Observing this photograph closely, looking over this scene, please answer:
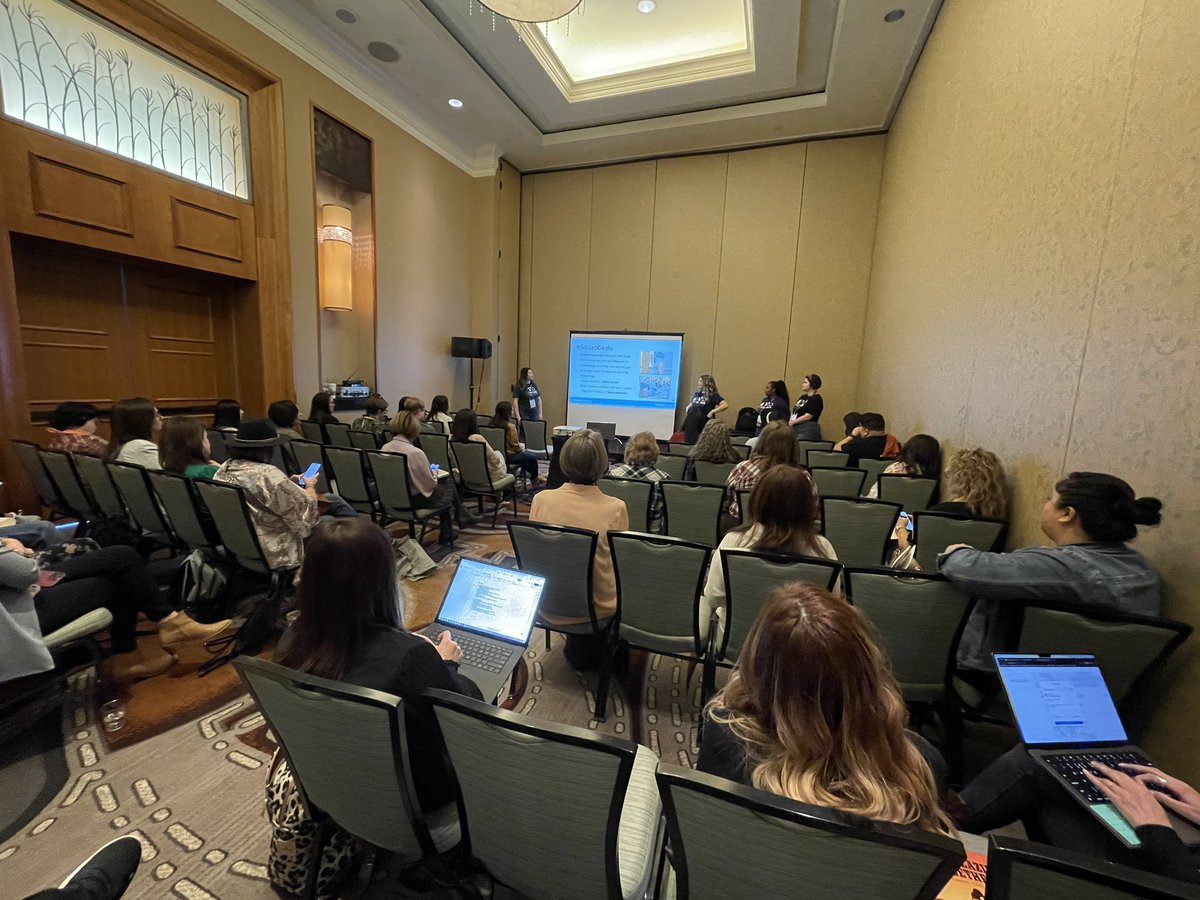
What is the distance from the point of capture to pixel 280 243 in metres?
5.40

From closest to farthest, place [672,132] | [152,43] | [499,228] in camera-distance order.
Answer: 1. [152,43]
2. [672,132]
3. [499,228]

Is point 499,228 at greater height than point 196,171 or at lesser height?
greater

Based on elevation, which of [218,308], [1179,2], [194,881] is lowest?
[194,881]

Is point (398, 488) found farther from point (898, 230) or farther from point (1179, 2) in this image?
point (898, 230)

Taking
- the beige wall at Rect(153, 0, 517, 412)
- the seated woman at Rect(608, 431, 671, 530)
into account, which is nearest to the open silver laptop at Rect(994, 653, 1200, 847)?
the seated woman at Rect(608, 431, 671, 530)

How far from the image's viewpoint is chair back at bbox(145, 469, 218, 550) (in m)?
2.38

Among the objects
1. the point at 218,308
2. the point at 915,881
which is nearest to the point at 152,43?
the point at 218,308

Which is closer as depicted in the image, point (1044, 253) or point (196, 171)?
point (1044, 253)

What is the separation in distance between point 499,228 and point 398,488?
6.58 metres

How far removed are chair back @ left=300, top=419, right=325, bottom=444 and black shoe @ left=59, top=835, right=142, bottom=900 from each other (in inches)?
181

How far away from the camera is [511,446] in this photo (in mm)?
5176

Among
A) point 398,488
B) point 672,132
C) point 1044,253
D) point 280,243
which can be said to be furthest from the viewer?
point 672,132

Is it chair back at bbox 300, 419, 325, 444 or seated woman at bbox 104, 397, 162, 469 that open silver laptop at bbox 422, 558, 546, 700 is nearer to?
seated woman at bbox 104, 397, 162, 469

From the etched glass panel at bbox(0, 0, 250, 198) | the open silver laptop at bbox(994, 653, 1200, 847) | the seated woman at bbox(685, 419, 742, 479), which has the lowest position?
the open silver laptop at bbox(994, 653, 1200, 847)
